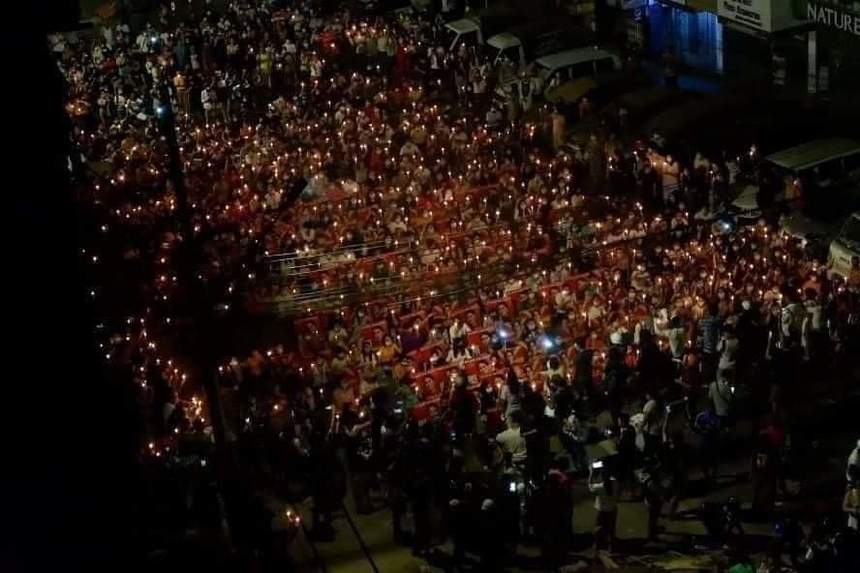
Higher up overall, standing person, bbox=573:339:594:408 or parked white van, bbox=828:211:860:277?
parked white van, bbox=828:211:860:277

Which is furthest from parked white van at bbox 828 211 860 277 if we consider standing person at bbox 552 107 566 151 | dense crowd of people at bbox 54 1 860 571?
standing person at bbox 552 107 566 151

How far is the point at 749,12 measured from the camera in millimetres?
25781

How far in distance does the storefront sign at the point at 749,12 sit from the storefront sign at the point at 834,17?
85cm

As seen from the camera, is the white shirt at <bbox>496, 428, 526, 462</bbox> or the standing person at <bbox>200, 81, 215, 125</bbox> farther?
the standing person at <bbox>200, 81, 215, 125</bbox>

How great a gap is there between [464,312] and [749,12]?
12.1m

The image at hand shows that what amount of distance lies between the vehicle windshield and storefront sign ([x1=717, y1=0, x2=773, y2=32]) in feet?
27.9

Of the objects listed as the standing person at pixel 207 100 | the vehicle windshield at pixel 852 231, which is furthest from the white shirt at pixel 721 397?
the standing person at pixel 207 100

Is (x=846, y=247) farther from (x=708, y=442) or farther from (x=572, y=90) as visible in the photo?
(x=572, y=90)

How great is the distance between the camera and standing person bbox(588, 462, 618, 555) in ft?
41.8

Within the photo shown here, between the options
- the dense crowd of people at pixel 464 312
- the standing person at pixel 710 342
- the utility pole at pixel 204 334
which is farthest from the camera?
the standing person at pixel 710 342

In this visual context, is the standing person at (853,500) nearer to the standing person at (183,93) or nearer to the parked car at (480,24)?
the standing person at (183,93)

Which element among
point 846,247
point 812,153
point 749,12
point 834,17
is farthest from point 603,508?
point 749,12

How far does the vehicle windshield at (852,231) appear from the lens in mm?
17531

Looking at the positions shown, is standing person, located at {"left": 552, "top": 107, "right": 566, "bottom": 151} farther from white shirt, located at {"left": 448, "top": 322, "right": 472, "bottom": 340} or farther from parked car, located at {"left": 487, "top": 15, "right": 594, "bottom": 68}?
white shirt, located at {"left": 448, "top": 322, "right": 472, "bottom": 340}
